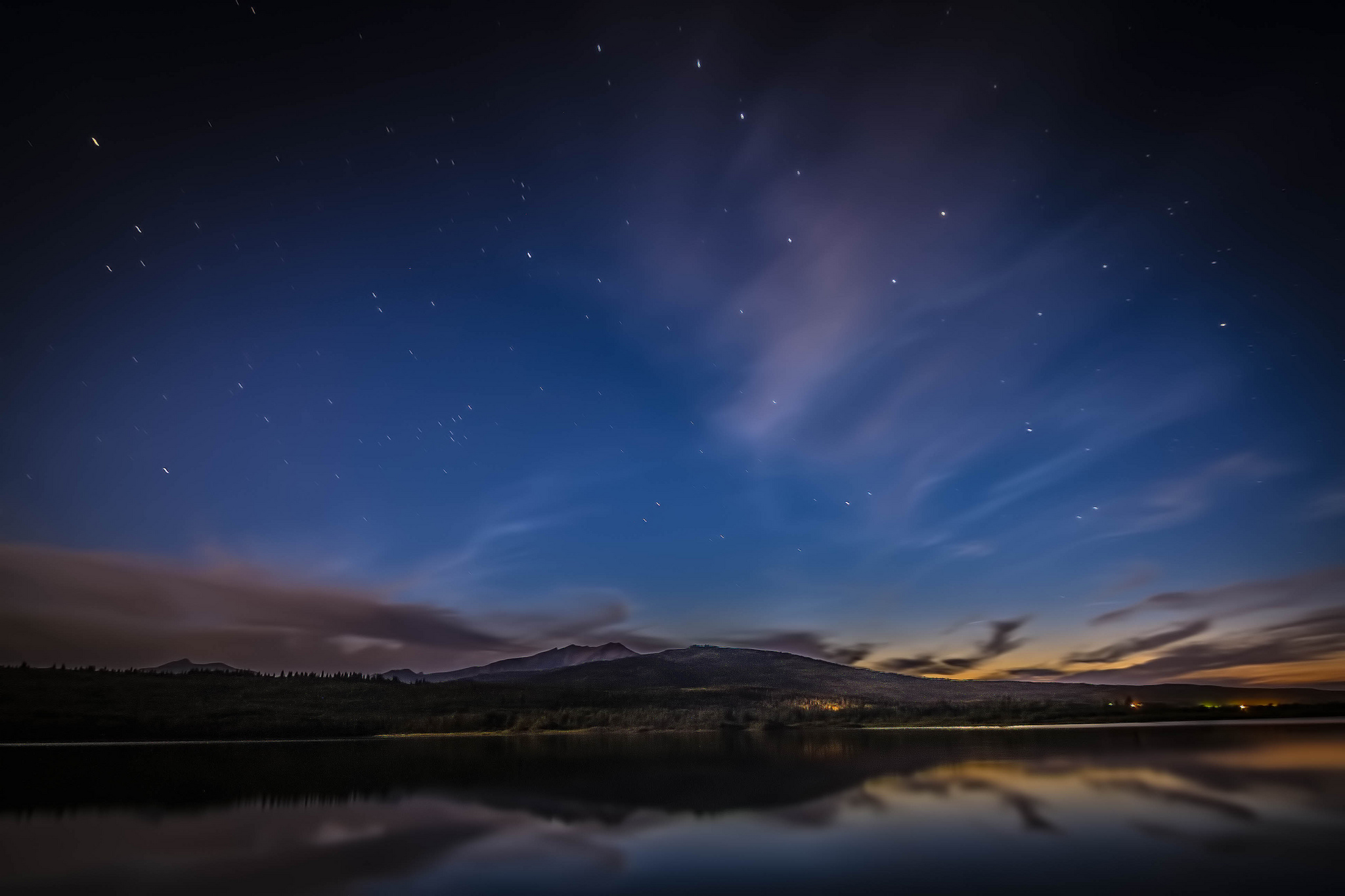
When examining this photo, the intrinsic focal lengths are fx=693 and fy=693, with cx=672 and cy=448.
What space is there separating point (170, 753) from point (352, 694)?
54.6 meters

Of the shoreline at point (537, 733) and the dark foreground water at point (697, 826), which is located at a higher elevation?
the shoreline at point (537, 733)

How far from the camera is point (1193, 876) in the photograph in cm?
1003

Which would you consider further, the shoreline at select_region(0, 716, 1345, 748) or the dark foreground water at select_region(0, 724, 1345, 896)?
the shoreline at select_region(0, 716, 1345, 748)

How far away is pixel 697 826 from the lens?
49.6ft

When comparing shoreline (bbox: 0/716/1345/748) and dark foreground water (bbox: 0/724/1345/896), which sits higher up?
shoreline (bbox: 0/716/1345/748)

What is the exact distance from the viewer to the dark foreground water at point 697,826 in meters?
10.5

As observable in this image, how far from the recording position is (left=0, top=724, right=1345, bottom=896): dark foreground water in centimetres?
1053

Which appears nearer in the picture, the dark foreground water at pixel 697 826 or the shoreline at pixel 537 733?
the dark foreground water at pixel 697 826

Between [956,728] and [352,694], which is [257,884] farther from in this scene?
[352,694]

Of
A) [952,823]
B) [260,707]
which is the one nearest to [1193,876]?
[952,823]

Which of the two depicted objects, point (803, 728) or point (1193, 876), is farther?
point (803, 728)

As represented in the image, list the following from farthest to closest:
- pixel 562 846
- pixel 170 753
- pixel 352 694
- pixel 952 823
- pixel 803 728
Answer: pixel 352 694, pixel 803 728, pixel 170 753, pixel 952 823, pixel 562 846

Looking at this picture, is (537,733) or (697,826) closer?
(697,826)

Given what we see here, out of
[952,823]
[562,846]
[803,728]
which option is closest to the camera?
[562,846]
